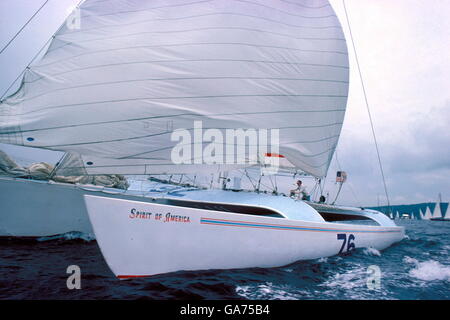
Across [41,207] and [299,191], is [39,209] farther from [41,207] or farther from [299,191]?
[299,191]

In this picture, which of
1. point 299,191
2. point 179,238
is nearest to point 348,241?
point 299,191

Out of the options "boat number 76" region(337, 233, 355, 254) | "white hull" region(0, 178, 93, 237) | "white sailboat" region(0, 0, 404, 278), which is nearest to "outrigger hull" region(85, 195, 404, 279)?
"white sailboat" region(0, 0, 404, 278)

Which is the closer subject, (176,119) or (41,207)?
(176,119)

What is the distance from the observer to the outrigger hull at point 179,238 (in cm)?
376

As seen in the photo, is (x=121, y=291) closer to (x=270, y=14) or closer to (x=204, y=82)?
(x=204, y=82)

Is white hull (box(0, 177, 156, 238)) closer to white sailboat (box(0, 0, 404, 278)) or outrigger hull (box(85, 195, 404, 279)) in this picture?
white sailboat (box(0, 0, 404, 278))

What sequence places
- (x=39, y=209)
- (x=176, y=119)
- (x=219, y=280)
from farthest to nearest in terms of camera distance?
(x=39, y=209) → (x=176, y=119) → (x=219, y=280)

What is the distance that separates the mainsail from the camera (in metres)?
4.85

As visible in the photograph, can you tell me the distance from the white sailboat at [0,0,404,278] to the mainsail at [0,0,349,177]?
0.08ft

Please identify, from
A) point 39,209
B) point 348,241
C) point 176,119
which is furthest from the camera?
point 39,209

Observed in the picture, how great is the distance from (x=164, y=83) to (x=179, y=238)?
278cm

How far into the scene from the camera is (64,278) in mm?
3920

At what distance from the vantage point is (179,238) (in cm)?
389

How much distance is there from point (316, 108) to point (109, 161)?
15.2 ft
